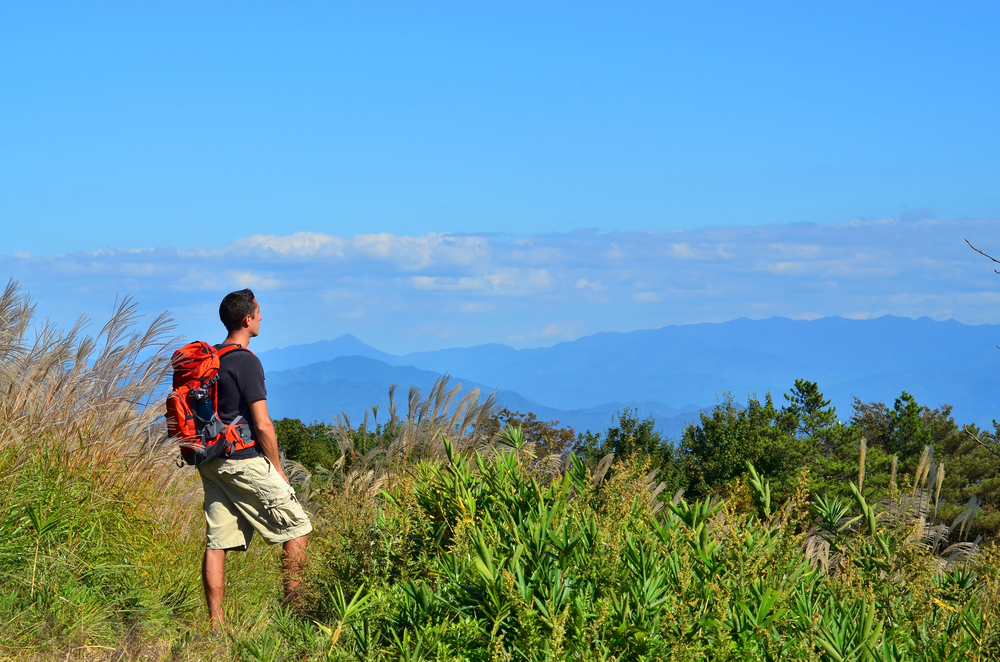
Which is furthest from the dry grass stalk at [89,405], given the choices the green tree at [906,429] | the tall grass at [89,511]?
the green tree at [906,429]

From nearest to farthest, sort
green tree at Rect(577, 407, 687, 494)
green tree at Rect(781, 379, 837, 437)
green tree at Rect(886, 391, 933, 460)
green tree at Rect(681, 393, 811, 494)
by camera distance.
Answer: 1. green tree at Rect(577, 407, 687, 494)
2. green tree at Rect(681, 393, 811, 494)
3. green tree at Rect(781, 379, 837, 437)
4. green tree at Rect(886, 391, 933, 460)

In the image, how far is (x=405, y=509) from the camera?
3709mm

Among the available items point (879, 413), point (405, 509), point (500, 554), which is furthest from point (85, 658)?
point (879, 413)

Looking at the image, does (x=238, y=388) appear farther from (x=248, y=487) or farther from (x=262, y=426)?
(x=248, y=487)

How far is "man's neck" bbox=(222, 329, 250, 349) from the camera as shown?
468 centimetres

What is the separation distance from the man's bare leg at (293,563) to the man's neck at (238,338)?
1.23 m

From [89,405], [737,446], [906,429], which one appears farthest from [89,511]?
[906,429]

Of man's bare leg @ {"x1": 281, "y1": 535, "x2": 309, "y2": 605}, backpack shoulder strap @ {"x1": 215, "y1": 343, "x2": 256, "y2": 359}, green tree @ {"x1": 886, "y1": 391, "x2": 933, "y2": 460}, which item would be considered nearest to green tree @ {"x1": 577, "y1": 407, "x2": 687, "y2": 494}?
green tree @ {"x1": 886, "y1": 391, "x2": 933, "y2": 460}

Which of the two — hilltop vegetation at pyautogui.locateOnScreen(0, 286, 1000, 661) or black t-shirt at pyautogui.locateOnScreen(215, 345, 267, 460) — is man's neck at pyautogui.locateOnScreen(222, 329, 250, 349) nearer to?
black t-shirt at pyautogui.locateOnScreen(215, 345, 267, 460)

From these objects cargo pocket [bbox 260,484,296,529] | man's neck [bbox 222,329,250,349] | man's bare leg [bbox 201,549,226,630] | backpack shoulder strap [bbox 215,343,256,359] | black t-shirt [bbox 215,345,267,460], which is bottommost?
man's bare leg [bbox 201,549,226,630]

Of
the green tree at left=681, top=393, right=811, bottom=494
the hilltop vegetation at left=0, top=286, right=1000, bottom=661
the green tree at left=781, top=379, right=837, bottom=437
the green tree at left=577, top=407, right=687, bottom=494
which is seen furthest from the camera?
the green tree at left=781, top=379, right=837, bottom=437

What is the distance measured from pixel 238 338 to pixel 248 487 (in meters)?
0.91

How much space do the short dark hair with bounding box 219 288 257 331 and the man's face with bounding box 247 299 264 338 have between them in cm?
5

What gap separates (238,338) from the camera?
469 cm
